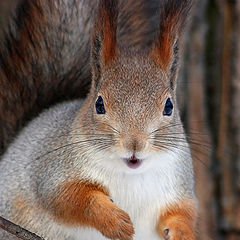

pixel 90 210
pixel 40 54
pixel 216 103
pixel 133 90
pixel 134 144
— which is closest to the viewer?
pixel 134 144

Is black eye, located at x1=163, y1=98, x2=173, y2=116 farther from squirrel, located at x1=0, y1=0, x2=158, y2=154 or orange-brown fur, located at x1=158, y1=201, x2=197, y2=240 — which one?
squirrel, located at x1=0, y1=0, x2=158, y2=154

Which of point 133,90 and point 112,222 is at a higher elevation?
Result: point 133,90

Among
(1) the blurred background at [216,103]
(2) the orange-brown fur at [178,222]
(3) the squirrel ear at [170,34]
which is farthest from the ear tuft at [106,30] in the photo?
(1) the blurred background at [216,103]

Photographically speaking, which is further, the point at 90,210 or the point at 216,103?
the point at 216,103

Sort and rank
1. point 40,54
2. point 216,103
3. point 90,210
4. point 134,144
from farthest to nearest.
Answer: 1. point 216,103
2. point 40,54
3. point 90,210
4. point 134,144

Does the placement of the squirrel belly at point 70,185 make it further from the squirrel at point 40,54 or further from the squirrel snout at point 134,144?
the squirrel at point 40,54

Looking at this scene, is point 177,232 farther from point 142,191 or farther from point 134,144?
point 134,144

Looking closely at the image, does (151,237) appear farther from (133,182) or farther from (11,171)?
(11,171)

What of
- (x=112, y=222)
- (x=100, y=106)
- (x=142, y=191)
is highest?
(x=100, y=106)

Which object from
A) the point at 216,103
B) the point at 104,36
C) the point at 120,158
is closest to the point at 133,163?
the point at 120,158
